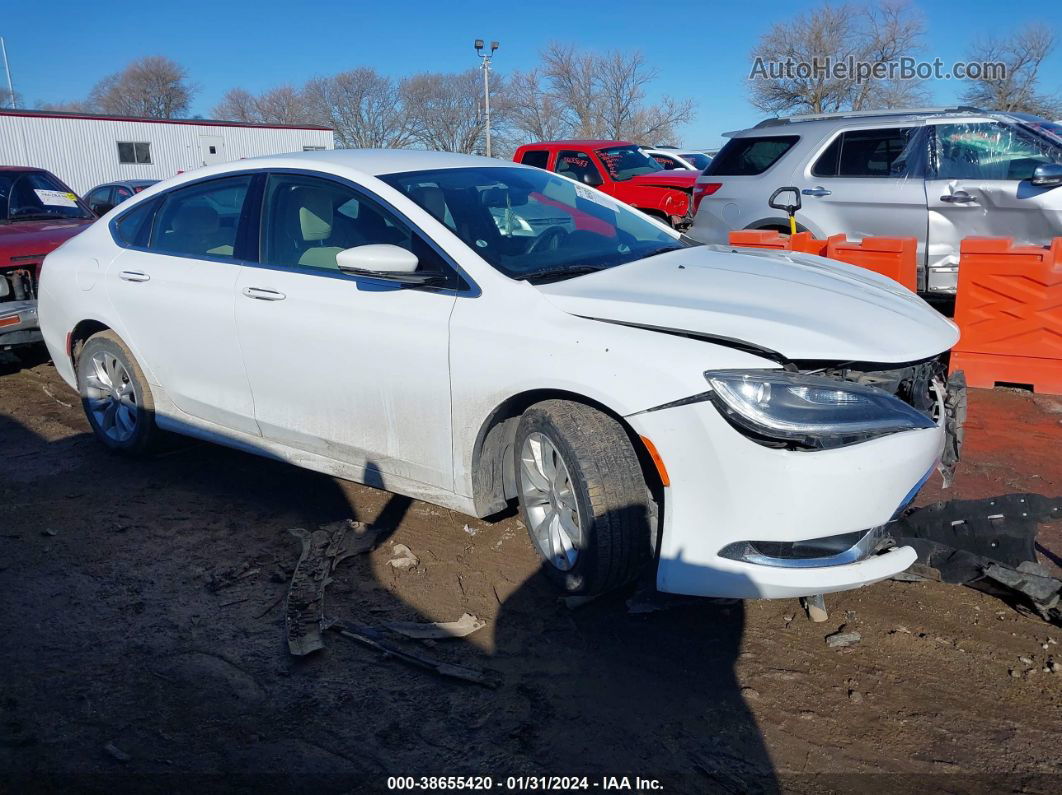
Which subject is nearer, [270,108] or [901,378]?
[901,378]

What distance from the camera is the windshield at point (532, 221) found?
3838 mm

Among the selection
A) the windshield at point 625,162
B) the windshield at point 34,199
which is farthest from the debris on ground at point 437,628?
the windshield at point 625,162

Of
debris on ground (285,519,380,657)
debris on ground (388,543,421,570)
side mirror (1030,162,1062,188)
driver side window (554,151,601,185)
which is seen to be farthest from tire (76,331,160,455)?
driver side window (554,151,601,185)

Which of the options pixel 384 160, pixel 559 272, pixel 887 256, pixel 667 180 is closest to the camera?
pixel 559 272

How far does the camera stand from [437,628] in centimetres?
346

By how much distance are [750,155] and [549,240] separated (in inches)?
216

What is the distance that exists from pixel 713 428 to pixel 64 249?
176 inches

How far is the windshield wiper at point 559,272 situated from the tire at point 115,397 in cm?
260

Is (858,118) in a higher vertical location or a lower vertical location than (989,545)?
higher

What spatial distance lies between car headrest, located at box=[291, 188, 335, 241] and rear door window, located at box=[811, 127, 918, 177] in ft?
18.1

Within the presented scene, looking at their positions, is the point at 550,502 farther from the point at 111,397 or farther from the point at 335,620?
the point at 111,397

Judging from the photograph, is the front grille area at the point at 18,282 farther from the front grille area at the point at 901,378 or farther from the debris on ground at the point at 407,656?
the front grille area at the point at 901,378

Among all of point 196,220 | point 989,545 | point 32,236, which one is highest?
point 196,220

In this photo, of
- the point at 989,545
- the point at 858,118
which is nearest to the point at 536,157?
the point at 858,118
